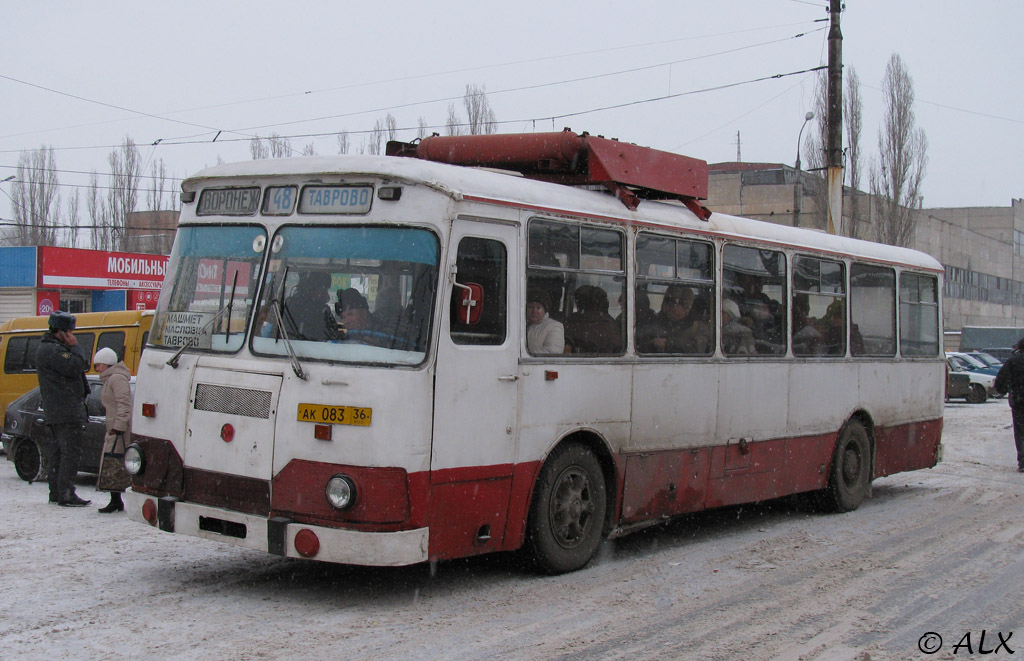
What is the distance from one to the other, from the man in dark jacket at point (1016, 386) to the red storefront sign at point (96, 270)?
84.2 feet

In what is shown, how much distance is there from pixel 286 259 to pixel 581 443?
2.67 meters

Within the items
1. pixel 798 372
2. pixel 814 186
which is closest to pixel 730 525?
pixel 798 372

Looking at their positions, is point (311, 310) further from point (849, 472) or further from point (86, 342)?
point (86, 342)

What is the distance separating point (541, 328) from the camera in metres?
7.65

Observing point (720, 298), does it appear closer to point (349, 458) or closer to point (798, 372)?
point (798, 372)

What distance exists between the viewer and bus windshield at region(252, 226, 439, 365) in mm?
6680

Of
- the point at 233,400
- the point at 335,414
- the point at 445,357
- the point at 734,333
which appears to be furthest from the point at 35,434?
the point at 734,333

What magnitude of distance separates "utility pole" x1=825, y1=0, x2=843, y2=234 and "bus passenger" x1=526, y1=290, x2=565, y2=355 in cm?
1245

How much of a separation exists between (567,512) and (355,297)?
2.42 metres

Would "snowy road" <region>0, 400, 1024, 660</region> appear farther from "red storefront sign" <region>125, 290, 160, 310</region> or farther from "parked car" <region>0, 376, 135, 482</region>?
"red storefront sign" <region>125, 290, 160, 310</region>

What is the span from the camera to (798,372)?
10805 millimetres

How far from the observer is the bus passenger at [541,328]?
24.8 feet

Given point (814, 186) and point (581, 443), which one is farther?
point (814, 186)

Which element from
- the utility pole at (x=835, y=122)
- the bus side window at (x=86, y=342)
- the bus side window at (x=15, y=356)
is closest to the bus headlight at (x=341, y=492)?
the bus side window at (x=86, y=342)
